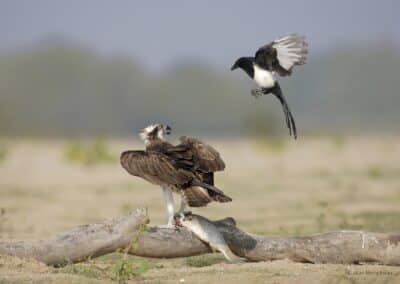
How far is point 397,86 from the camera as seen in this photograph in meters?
96.6

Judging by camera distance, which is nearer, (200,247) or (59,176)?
(200,247)

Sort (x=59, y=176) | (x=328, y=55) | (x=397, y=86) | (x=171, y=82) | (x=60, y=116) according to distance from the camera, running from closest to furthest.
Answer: (x=59, y=176)
(x=60, y=116)
(x=171, y=82)
(x=397, y=86)
(x=328, y=55)

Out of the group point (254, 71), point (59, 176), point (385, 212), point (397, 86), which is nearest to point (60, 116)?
point (397, 86)

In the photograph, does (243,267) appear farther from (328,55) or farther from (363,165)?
(328,55)

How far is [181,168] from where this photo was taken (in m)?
8.93

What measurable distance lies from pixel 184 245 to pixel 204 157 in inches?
31.4

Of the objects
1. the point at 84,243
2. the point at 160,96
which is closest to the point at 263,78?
the point at 84,243

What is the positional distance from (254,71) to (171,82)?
78.5 metres

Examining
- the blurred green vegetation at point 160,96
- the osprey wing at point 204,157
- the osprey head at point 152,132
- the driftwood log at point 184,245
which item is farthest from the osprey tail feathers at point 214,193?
the blurred green vegetation at point 160,96

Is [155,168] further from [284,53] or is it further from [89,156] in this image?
[89,156]

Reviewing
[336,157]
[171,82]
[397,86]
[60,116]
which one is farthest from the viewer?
[397,86]

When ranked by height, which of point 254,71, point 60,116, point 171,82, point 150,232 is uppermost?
point 171,82

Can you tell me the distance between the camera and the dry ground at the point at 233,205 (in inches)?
332

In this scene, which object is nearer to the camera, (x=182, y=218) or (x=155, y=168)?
(x=155, y=168)
